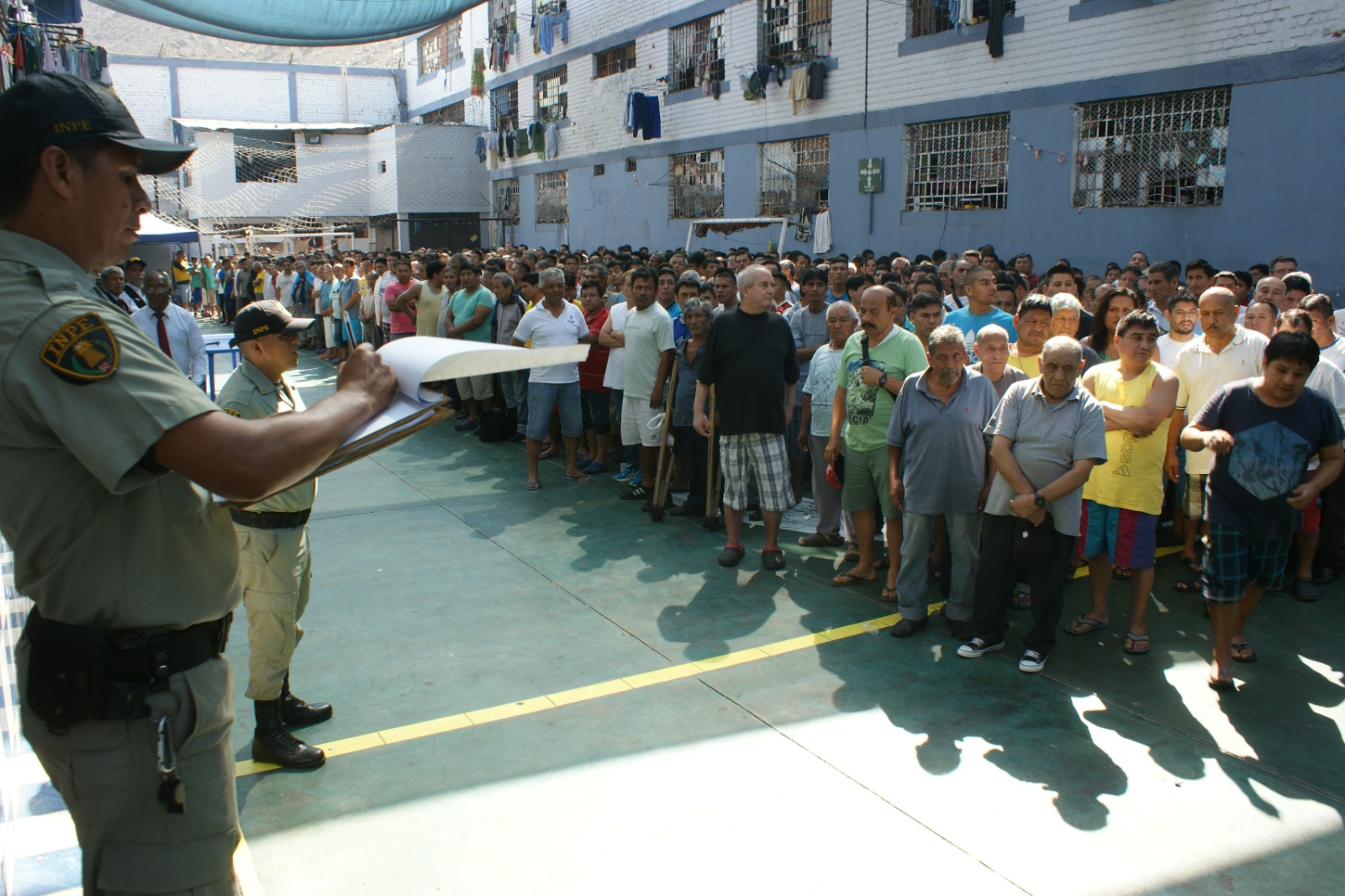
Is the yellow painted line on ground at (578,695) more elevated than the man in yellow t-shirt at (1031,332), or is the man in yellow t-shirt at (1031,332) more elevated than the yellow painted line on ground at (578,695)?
the man in yellow t-shirt at (1031,332)

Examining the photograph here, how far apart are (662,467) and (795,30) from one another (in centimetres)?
1307

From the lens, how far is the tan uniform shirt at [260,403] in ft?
12.7

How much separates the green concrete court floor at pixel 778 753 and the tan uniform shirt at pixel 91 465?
1947mm

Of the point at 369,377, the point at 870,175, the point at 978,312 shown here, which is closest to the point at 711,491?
the point at 978,312

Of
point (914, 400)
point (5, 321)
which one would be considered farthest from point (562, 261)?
point (5, 321)

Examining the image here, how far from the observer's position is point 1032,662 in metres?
4.98

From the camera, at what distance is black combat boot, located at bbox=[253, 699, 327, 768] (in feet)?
13.4

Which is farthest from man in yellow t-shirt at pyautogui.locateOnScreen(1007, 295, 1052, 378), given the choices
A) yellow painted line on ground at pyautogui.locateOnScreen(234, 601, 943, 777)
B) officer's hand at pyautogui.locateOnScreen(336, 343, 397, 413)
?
officer's hand at pyautogui.locateOnScreen(336, 343, 397, 413)

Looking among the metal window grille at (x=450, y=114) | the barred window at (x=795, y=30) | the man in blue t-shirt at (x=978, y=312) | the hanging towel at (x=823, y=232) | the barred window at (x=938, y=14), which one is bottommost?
the man in blue t-shirt at (x=978, y=312)

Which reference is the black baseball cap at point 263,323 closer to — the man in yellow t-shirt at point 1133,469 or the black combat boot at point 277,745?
the black combat boot at point 277,745

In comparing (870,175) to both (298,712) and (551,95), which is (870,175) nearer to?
(298,712)

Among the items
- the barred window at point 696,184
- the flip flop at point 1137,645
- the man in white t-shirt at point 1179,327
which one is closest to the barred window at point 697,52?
the barred window at point 696,184

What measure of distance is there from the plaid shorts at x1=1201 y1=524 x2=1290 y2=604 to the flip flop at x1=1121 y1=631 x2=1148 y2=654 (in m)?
A: 0.51

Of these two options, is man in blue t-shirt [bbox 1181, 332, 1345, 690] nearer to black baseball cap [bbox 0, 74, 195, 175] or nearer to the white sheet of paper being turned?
the white sheet of paper being turned
